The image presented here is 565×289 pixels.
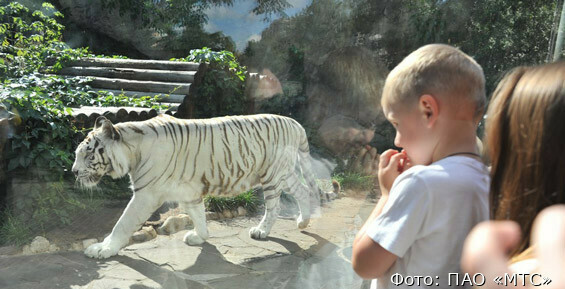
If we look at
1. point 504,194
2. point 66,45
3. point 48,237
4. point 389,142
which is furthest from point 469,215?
point 48,237

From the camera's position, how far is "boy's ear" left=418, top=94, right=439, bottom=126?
34.8 inches

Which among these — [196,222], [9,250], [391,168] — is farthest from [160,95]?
[391,168]

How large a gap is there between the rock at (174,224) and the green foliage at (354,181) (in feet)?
2.04

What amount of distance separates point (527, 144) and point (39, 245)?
197 centimetres

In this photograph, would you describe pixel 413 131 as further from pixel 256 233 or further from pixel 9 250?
pixel 9 250

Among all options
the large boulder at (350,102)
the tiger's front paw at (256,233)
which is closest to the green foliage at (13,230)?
the tiger's front paw at (256,233)

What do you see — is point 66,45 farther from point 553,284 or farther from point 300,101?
point 553,284

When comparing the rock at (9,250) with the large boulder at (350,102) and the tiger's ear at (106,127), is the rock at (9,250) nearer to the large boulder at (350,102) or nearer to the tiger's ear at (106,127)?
the tiger's ear at (106,127)

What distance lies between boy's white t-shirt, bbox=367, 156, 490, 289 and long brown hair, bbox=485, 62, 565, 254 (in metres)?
0.10

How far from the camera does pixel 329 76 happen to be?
187 centimetres

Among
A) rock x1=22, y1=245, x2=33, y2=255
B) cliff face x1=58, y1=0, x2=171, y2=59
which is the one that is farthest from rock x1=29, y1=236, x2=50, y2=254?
cliff face x1=58, y1=0, x2=171, y2=59

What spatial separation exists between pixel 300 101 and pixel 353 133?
0.81ft

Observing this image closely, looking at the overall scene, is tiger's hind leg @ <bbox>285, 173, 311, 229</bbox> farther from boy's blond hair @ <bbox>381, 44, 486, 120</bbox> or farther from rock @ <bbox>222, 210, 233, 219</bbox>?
boy's blond hair @ <bbox>381, 44, 486, 120</bbox>

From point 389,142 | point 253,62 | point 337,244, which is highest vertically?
point 253,62
